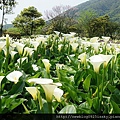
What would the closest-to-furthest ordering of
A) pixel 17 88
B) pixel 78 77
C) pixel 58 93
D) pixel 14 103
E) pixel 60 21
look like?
pixel 58 93 < pixel 14 103 < pixel 17 88 < pixel 78 77 < pixel 60 21

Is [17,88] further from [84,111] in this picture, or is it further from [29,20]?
[29,20]

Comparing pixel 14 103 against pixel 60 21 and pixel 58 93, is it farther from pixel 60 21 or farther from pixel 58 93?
pixel 60 21

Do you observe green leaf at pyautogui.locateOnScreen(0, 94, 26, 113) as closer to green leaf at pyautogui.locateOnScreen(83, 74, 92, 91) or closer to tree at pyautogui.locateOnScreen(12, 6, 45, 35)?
green leaf at pyautogui.locateOnScreen(83, 74, 92, 91)

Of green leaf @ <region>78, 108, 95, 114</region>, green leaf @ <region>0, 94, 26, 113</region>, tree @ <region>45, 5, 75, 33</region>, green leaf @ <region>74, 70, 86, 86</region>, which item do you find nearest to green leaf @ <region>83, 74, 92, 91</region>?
green leaf @ <region>74, 70, 86, 86</region>

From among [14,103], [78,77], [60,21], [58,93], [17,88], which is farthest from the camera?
[60,21]

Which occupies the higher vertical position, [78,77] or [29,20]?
[29,20]

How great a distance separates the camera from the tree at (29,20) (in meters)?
35.3

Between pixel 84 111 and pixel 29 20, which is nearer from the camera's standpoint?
pixel 84 111

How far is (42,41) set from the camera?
283cm

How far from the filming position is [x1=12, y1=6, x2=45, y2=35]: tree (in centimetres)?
3534

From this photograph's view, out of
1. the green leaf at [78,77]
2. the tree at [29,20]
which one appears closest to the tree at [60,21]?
the tree at [29,20]

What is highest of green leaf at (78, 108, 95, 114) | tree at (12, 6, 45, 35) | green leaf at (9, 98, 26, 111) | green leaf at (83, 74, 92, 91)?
tree at (12, 6, 45, 35)

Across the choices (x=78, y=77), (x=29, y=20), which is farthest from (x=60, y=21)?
(x=78, y=77)

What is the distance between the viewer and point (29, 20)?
1407 inches
